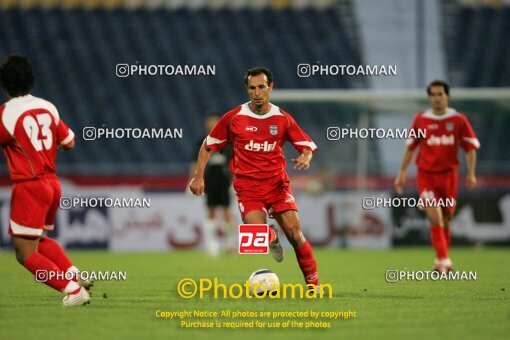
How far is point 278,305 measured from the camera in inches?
259

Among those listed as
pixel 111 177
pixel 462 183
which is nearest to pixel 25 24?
pixel 111 177

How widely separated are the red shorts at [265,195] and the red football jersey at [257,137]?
0.19 feet

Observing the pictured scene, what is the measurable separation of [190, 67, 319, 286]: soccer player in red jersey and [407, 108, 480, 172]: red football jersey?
2.73 m

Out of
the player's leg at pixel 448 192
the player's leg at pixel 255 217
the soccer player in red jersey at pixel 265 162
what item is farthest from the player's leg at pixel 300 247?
the player's leg at pixel 448 192

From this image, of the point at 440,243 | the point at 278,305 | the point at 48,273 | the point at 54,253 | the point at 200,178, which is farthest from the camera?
the point at 440,243

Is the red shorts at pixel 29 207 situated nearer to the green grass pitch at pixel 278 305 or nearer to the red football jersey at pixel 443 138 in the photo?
the green grass pitch at pixel 278 305

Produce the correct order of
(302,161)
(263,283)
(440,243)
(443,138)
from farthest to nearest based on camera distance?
(443,138) < (440,243) < (263,283) < (302,161)

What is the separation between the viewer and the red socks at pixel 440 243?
962 centimetres

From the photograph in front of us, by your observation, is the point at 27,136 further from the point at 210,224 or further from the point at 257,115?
the point at 210,224

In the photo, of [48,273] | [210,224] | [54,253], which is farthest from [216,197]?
[48,273]

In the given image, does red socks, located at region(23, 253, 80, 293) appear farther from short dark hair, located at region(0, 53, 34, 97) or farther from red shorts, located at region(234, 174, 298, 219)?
red shorts, located at region(234, 174, 298, 219)

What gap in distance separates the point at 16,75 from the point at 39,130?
16.4 inches

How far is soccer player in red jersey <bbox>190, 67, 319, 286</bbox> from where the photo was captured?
741 centimetres

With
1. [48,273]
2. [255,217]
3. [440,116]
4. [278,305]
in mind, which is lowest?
[278,305]
